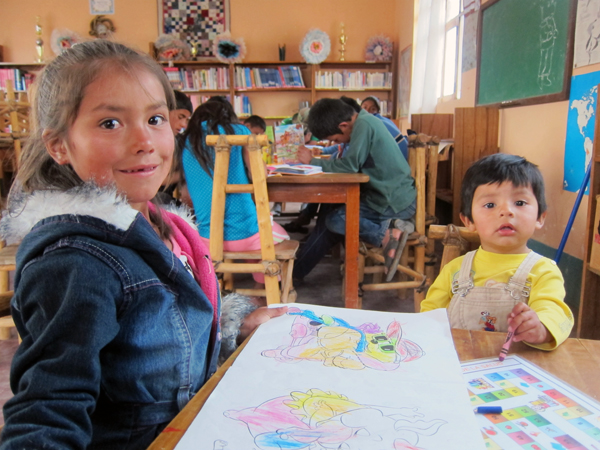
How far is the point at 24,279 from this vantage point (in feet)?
1.56

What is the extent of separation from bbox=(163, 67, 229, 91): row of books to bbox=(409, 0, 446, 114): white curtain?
2526 millimetres

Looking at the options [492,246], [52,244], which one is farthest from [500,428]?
[492,246]

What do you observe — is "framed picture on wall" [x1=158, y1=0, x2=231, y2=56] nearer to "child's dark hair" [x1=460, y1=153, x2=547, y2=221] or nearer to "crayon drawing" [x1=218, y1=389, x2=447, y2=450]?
"child's dark hair" [x1=460, y1=153, x2=547, y2=221]

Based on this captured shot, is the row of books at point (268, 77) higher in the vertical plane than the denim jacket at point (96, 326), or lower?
higher

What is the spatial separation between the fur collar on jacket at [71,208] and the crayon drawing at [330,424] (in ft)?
0.88

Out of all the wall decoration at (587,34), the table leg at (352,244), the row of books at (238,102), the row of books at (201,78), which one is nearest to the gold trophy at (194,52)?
the row of books at (201,78)

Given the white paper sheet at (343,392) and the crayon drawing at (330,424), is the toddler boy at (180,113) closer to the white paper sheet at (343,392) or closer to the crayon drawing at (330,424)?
the white paper sheet at (343,392)

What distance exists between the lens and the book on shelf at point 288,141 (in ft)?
9.77

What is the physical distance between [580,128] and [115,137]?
1.93m

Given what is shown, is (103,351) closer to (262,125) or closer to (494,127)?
(494,127)

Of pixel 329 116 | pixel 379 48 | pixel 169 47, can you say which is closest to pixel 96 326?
pixel 329 116

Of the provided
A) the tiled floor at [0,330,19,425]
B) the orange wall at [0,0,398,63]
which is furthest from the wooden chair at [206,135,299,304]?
the orange wall at [0,0,398,63]

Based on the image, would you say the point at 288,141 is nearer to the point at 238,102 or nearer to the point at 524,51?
the point at 524,51

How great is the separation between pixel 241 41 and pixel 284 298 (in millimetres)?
4537
